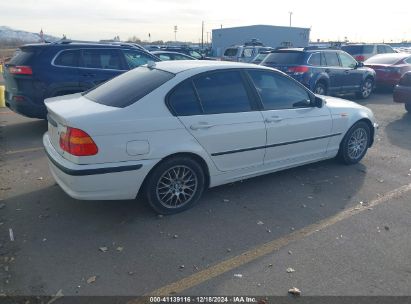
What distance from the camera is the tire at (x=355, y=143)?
5523 mm

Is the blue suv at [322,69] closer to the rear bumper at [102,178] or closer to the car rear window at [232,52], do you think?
the rear bumper at [102,178]

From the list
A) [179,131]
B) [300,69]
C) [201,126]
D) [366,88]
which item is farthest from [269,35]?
[179,131]

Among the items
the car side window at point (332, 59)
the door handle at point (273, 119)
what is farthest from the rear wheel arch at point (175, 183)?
the car side window at point (332, 59)

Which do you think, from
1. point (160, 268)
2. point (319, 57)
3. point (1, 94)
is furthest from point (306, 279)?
point (1, 94)

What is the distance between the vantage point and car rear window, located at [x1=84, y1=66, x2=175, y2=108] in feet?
12.6

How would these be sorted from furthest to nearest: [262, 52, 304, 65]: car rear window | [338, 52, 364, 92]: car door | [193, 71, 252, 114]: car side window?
[338, 52, 364, 92]: car door → [262, 52, 304, 65]: car rear window → [193, 71, 252, 114]: car side window

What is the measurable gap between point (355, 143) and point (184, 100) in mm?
3198

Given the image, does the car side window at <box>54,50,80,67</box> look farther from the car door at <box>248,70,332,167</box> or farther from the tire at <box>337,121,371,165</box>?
the tire at <box>337,121,371,165</box>

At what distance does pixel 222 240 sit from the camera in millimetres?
3539

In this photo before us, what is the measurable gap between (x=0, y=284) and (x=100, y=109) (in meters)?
1.80

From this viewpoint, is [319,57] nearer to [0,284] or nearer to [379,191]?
[379,191]

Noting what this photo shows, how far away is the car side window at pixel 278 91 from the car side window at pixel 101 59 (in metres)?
4.19

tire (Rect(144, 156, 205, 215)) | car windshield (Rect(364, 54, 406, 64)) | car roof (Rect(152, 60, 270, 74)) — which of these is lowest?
tire (Rect(144, 156, 205, 215))

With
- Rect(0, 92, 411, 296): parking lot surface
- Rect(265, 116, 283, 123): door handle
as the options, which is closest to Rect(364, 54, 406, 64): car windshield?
Rect(0, 92, 411, 296): parking lot surface
